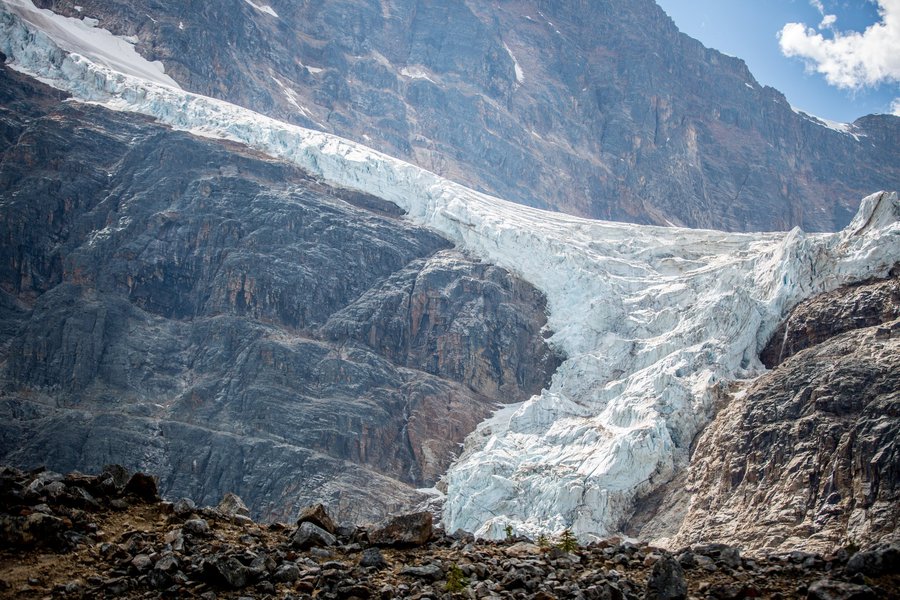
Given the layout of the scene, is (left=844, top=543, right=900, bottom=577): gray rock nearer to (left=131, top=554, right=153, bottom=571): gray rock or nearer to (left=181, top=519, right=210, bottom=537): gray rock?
(left=181, top=519, right=210, bottom=537): gray rock

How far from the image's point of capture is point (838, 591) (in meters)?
15.6

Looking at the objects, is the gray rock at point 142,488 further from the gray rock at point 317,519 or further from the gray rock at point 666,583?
the gray rock at point 666,583

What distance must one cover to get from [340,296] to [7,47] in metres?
69.2

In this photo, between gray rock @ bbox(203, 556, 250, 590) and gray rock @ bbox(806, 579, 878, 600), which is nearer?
gray rock @ bbox(806, 579, 878, 600)

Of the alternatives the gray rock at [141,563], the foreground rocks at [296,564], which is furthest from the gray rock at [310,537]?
the gray rock at [141,563]

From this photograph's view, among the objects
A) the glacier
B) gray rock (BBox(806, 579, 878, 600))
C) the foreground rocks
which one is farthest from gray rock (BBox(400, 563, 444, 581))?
the glacier

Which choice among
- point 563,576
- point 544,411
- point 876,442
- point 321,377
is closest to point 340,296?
point 321,377

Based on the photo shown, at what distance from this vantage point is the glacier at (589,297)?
7775 cm

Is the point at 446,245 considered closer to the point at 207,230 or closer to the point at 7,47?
the point at 207,230

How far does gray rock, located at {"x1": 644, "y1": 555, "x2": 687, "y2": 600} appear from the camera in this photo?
1622cm

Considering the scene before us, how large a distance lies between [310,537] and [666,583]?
736 centimetres

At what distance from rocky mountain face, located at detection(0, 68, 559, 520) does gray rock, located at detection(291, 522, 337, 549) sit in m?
66.3

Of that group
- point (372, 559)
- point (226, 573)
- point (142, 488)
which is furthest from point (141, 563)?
point (372, 559)

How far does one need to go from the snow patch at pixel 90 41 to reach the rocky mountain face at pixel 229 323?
17400 millimetres
